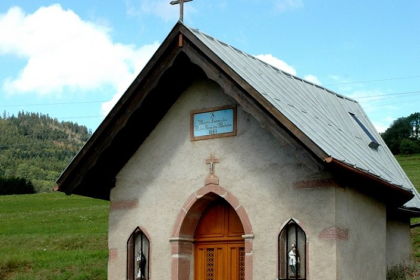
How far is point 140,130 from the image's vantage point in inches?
617

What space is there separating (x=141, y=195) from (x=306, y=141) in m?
4.46

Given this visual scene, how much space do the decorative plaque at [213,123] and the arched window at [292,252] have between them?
2.20m

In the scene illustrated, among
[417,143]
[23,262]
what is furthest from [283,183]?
[417,143]

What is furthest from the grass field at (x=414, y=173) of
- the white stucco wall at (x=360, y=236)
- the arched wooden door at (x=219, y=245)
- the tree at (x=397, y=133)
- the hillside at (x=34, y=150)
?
the hillside at (x=34, y=150)

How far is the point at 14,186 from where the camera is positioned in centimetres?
8594

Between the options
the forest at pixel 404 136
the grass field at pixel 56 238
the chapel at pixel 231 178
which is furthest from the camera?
the forest at pixel 404 136

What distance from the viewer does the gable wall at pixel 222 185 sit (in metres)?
13.2

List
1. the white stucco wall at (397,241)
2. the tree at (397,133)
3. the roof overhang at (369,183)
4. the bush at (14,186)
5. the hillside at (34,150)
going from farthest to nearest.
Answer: the hillside at (34,150), the bush at (14,186), the tree at (397,133), the white stucco wall at (397,241), the roof overhang at (369,183)

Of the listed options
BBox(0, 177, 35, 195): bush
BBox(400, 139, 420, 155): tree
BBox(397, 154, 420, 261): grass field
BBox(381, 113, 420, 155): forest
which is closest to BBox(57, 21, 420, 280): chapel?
BBox(397, 154, 420, 261): grass field

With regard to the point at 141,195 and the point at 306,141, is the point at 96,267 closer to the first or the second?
the point at 141,195

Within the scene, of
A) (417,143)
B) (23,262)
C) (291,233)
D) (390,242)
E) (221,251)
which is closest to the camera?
(291,233)

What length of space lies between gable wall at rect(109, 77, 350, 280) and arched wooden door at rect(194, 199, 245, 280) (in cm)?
63

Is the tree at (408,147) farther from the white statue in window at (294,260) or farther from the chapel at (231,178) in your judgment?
the white statue in window at (294,260)

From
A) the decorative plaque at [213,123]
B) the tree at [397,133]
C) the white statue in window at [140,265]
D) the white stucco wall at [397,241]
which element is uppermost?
the tree at [397,133]
